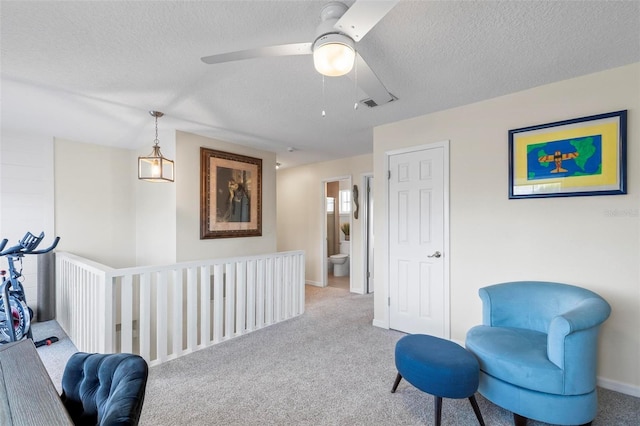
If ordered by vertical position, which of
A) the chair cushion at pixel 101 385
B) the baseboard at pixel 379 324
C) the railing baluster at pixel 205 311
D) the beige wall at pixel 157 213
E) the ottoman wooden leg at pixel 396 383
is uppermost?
the beige wall at pixel 157 213

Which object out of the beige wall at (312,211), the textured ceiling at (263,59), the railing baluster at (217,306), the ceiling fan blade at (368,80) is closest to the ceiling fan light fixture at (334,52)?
the ceiling fan blade at (368,80)

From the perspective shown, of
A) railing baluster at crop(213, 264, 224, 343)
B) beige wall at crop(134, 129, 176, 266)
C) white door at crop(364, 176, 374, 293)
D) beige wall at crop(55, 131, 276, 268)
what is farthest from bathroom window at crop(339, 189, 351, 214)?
railing baluster at crop(213, 264, 224, 343)

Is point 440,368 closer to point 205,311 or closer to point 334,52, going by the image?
point 334,52

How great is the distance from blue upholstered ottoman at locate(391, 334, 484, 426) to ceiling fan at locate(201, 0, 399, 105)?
5.63 feet

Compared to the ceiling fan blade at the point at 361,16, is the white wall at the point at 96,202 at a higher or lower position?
lower

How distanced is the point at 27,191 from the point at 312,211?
4.06 m

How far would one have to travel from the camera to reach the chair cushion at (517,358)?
167 cm

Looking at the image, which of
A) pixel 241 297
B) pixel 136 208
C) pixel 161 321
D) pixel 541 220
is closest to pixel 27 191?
pixel 136 208

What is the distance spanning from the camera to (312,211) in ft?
19.0

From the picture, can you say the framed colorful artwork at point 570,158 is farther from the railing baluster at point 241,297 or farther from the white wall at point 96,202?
the white wall at point 96,202

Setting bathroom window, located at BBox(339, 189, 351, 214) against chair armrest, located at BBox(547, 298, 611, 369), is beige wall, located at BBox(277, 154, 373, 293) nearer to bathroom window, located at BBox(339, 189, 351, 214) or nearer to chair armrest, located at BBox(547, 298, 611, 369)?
bathroom window, located at BBox(339, 189, 351, 214)

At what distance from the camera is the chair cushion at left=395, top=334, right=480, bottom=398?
5.65 ft

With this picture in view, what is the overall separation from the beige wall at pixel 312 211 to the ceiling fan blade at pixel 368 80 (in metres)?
3.22

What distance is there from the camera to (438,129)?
3.12 meters
